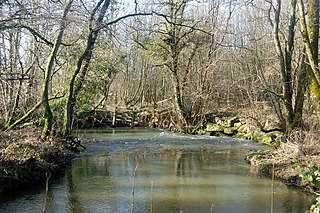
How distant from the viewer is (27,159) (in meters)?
9.38

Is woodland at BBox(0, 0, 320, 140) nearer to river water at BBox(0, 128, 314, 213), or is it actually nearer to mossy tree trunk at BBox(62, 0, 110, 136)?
mossy tree trunk at BBox(62, 0, 110, 136)

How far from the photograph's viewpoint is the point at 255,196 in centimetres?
843

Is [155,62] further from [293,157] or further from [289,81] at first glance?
[293,157]

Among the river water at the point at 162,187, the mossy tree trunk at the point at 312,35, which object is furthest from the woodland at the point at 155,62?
the river water at the point at 162,187

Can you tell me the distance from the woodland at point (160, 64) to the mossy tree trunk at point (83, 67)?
0.16 ft

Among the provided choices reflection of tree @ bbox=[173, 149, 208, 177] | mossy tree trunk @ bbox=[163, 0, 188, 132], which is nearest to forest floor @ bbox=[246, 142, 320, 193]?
reflection of tree @ bbox=[173, 149, 208, 177]

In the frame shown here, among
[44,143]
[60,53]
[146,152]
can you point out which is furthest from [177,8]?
[44,143]

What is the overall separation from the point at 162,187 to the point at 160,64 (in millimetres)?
15606

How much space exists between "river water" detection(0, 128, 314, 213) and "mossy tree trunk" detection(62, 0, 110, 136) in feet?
5.25

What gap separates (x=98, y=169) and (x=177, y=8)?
13528 mm

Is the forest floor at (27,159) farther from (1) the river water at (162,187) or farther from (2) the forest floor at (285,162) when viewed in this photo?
(2) the forest floor at (285,162)

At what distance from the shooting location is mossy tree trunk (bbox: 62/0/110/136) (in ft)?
48.0

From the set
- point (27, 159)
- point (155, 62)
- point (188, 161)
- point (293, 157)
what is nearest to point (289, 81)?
point (293, 157)

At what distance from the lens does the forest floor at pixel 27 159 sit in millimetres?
8768
